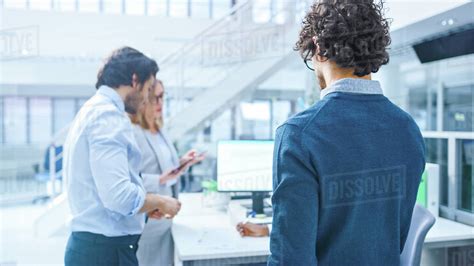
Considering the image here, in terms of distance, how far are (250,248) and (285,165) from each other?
2.57 ft

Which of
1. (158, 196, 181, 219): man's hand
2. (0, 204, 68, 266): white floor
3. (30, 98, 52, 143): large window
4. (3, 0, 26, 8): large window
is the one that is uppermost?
(3, 0, 26, 8): large window

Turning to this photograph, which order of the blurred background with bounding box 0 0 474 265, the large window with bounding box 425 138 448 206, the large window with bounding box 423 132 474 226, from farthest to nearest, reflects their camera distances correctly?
the blurred background with bounding box 0 0 474 265, the large window with bounding box 425 138 448 206, the large window with bounding box 423 132 474 226

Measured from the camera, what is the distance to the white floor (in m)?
2.29

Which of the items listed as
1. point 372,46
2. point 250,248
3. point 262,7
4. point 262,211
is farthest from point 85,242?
point 262,7

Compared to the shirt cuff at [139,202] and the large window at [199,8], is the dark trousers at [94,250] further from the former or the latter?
the large window at [199,8]

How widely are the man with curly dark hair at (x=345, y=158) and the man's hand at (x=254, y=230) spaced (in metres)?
0.73

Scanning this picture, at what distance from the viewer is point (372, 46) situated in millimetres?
826

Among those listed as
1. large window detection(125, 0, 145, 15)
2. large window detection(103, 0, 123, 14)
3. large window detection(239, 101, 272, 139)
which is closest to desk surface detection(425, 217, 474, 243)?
large window detection(239, 101, 272, 139)

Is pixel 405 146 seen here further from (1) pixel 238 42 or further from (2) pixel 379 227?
(1) pixel 238 42

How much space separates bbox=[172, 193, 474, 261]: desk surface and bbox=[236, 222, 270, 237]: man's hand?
2cm

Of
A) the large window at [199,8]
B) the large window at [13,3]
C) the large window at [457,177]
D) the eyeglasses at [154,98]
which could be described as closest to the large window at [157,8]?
the large window at [199,8]

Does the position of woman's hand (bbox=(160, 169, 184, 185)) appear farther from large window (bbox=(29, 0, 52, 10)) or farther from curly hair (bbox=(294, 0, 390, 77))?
large window (bbox=(29, 0, 52, 10))

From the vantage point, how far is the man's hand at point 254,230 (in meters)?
1.54

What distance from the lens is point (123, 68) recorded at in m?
1.43
